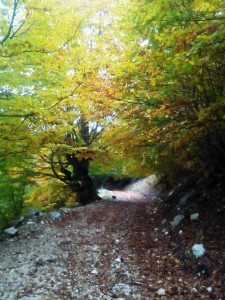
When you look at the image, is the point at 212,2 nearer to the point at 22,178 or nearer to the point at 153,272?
the point at 153,272

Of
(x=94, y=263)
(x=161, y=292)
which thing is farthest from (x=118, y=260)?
(x=161, y=292)

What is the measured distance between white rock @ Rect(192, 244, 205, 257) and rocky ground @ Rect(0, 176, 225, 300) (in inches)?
2.8

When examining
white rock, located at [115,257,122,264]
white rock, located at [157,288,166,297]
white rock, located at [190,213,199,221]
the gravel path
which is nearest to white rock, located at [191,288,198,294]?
the gravel path

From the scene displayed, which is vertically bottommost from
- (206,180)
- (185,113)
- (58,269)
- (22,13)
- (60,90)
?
(58,269)


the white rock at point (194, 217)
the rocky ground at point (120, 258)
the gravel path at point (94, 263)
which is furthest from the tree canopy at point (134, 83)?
the gravel path at point (94, 263)

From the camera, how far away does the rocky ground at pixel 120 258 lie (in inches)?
171

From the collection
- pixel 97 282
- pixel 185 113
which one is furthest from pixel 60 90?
pixel 97 282

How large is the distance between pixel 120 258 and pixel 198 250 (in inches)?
65.7

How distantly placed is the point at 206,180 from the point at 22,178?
6.28m

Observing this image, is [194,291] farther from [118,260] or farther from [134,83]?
[134,83]

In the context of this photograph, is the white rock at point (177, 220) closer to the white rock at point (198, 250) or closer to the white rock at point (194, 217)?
the white rock at point (194, 217)

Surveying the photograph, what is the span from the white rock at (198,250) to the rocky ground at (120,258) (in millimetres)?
70

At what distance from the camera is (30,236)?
24.0ft

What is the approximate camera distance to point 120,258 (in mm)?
5750
